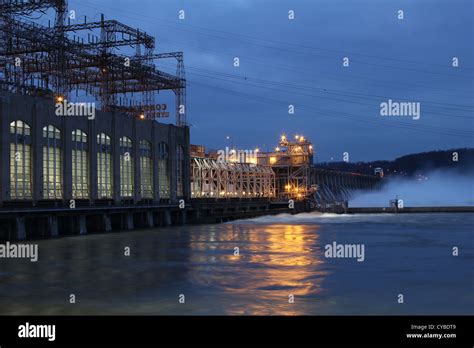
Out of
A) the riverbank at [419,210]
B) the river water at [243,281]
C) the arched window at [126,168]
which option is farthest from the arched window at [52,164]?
the riverbank at [419,210]

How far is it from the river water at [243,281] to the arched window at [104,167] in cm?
2887

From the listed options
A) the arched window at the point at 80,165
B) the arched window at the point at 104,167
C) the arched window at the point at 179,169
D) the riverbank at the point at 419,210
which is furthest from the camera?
the riverbank at the point at 419,210

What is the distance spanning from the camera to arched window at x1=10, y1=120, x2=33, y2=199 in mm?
55719

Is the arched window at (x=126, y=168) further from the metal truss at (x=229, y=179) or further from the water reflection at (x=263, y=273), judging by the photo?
the water reflection at (x=263, y=273)

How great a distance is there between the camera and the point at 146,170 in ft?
263

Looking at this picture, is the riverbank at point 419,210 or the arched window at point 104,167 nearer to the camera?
the arched window at point 104,167

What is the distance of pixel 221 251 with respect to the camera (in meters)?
39.5

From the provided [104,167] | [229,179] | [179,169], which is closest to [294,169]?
[229,179]

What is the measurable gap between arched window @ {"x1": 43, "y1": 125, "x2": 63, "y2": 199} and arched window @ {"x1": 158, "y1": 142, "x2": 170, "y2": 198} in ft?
73.6

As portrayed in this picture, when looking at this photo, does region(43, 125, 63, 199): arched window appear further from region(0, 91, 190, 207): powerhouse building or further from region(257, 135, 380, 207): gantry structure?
region(257, 135, 380, 207): gantry structure

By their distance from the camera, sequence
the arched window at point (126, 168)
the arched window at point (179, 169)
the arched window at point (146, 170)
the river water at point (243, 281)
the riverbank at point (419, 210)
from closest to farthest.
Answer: the river water at point (243, 281)
the arched window at point (126, 168)
the arched window at point (146, 170)
the arched window at point (179, 169)
the riverbank at point (419, 210)

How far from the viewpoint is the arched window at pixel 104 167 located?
69.8 meters

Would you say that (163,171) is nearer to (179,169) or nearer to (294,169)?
(179,169)
